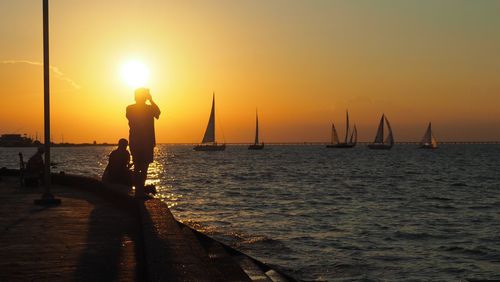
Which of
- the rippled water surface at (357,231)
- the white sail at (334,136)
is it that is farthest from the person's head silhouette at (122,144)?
the white sail at (334,136)

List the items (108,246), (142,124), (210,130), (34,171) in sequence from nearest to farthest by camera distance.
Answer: (108,246)
(142,124)
(34,171)
(210,130)

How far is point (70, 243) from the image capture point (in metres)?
8.16

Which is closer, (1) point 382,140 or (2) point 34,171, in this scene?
(2) point 34,171

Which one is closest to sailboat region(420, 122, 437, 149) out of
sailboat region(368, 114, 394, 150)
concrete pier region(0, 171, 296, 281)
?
sailboat region(368, 114, 394, 150)

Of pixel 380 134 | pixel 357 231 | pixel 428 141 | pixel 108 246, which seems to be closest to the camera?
pixel 108 246

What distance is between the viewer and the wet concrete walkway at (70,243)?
20.9 feet

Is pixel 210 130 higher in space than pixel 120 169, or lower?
higher

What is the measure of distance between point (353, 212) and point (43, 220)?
21.1 meters

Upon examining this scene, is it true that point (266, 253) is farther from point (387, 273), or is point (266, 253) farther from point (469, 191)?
point (469, 191)

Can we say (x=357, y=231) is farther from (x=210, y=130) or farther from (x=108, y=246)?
(x=210, y=130)

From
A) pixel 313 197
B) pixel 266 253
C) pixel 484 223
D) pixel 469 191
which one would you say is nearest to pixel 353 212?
pixel 484 223

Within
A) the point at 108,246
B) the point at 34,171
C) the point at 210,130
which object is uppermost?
the point at 210,130

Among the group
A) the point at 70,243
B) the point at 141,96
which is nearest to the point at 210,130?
the point at 141,96

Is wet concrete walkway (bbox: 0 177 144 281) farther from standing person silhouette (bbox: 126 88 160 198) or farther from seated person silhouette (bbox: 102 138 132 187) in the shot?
seated person silhouette (bbox: 102 138 132 187)
